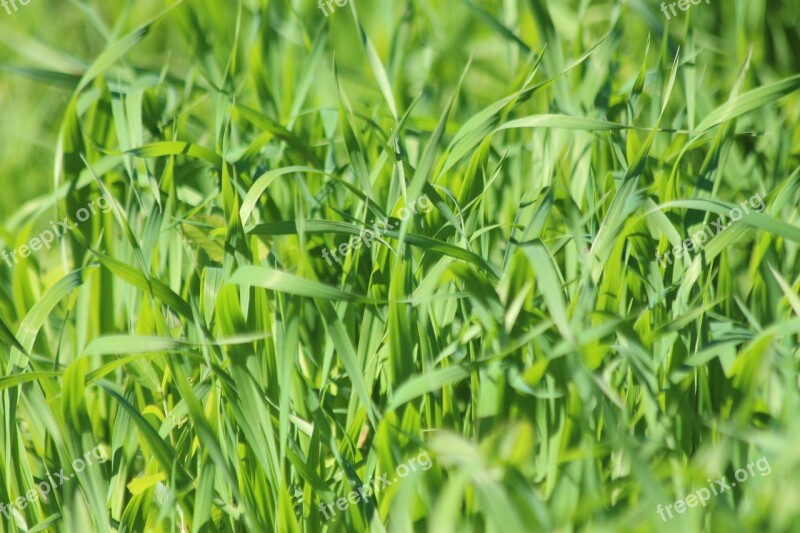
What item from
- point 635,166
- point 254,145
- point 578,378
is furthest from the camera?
point 254,145

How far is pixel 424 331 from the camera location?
3.59ft

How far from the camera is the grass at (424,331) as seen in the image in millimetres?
969

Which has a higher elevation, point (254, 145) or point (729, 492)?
point (254, 145)

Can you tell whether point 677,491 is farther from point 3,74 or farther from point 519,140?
point 3,74

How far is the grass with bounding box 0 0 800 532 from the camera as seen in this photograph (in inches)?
38.1

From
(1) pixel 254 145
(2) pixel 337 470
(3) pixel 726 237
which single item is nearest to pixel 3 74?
(1) pixel 254 145

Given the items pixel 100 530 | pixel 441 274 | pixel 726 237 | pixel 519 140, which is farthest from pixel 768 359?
pixel 100 530

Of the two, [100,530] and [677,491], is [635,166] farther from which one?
[100,530]

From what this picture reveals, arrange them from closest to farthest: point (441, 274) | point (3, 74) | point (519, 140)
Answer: point (441, 274) → point (519, 140) → point (3, 74)

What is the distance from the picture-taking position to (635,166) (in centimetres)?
112

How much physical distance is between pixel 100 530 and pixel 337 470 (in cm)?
32

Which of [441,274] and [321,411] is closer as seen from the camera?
[441,274]

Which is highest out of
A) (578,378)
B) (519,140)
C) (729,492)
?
(519,140)

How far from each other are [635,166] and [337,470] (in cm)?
58
